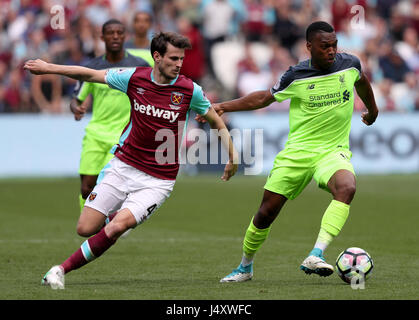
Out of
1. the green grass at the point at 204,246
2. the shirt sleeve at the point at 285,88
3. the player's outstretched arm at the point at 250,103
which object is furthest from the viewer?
the player's outstretched arm at the point at 250,103

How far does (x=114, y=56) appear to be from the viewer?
38.8 feet

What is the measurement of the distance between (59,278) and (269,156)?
45.1 feet

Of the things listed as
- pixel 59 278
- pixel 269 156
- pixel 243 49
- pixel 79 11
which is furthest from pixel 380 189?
pixel 59 278

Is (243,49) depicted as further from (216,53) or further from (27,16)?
(27,16)

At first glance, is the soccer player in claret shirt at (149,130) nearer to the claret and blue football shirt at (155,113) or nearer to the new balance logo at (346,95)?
the claret and blue football shirt at (155,113)

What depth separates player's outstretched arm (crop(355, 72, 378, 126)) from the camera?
9.27 meters

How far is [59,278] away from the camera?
7.98m

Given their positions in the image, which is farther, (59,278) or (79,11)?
(79,11)

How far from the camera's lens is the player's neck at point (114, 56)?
38.7 feet

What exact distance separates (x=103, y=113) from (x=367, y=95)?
157 inches

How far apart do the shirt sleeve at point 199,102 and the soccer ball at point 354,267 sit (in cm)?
190

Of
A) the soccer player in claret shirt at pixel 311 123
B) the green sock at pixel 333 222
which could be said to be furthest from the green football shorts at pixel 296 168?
the green sock at pixel 333 222

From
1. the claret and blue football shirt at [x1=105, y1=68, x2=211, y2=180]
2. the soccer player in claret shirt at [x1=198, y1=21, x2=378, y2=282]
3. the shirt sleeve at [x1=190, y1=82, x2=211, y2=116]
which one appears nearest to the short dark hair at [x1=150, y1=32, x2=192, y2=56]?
the claret and blue football shirt at [x1=105, y1=68, x2=211, y2=180]

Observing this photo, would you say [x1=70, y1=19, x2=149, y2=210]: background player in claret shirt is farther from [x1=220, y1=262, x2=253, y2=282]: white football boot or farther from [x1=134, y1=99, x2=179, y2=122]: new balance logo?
[x1=220, y1=262, x2=253, y2=282]: white football boot
